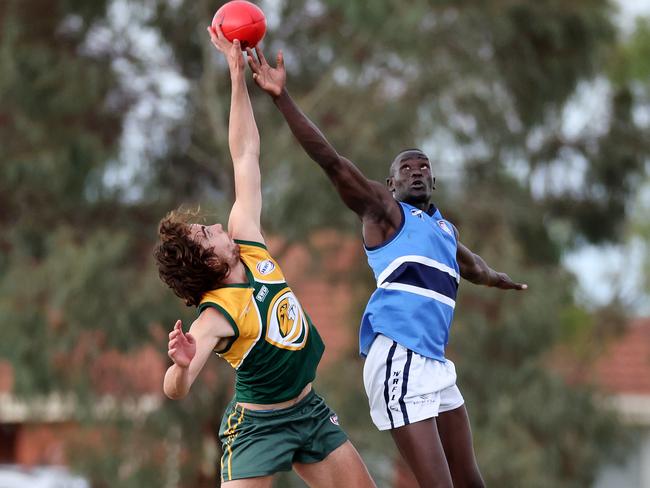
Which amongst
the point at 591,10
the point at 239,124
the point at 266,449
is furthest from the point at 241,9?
the point at 591,10

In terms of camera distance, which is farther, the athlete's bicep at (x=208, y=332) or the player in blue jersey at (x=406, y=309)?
the player in blue jersey at (x=406, y=309)

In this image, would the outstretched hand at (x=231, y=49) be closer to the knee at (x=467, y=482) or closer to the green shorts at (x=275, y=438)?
the green shorts at (x=275, y=438)

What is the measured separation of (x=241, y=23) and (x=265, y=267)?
1368 millimetres

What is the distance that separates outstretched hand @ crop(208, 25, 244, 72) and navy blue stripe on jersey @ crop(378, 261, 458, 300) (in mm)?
1385

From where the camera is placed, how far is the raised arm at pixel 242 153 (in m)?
6.61

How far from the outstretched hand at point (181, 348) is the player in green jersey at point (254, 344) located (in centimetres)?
25

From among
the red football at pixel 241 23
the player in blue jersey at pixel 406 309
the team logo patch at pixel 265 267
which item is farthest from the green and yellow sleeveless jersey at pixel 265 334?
the red football at pixel 241 23

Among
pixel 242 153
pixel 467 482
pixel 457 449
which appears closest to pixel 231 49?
pixel 242 153

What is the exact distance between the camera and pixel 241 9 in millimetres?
6773

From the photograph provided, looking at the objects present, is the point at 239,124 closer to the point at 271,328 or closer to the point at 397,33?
the point at 271,328

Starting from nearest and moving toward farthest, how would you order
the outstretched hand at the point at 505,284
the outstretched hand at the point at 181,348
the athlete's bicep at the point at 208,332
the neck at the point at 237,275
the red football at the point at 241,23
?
the outstretched hand at the point at 181,348, the athlete's bicep at the point at 208,332, the neck at the point at 237,275, the red football at the point at 241,23, the outstretched hand at the point at 505,284

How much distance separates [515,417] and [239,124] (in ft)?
37.8

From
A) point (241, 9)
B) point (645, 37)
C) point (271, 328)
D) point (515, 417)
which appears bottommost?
point (271, 328)

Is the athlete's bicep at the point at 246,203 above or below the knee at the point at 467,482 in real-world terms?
above
